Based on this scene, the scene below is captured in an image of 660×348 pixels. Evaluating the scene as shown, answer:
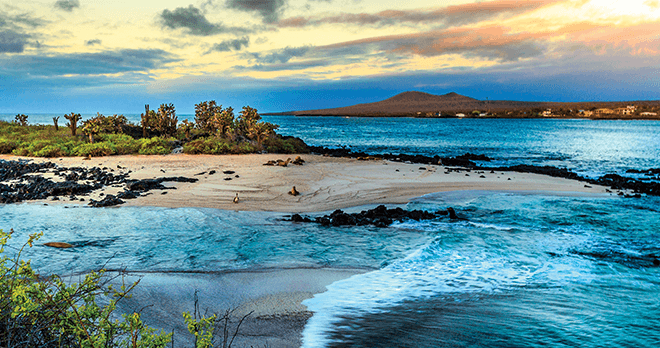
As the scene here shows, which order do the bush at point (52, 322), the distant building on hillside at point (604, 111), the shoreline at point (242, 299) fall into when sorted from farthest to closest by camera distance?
the distant building on hillside at point (604, 111) < the shoreline at point (242, 299) < the bush at point (52, 322)

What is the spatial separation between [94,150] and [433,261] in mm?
24840

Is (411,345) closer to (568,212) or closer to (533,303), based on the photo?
(533,303)

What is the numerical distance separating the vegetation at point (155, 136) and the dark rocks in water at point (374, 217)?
58.1ft

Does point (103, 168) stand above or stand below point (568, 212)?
above

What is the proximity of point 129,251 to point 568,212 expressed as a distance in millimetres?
14693

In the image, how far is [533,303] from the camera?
21.7 feet

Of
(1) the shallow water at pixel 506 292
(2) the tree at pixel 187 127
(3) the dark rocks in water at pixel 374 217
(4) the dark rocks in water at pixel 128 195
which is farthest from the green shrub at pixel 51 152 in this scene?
(1) the shallow water at pixel 506 292

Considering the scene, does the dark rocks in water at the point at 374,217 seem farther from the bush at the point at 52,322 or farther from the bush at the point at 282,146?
the bush at the point at 282,146

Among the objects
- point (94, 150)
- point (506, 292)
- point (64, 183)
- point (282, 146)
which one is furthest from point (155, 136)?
point (506, 292)

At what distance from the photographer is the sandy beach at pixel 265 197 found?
18.9ft

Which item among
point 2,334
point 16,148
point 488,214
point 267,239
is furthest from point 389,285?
point 16,148

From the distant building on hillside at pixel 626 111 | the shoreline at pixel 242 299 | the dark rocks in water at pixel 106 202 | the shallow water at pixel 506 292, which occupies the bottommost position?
the shallow water at pixel 506 292

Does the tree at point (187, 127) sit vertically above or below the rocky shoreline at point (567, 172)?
above

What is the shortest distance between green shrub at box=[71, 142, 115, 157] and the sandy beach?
1346mm
